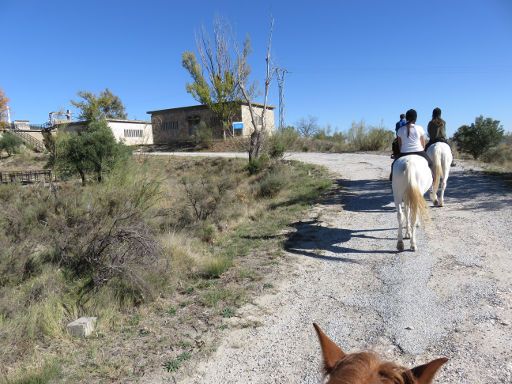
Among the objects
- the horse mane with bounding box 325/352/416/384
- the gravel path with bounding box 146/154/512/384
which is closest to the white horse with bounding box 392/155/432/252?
the gravel path with bounding box 146/154/512/384

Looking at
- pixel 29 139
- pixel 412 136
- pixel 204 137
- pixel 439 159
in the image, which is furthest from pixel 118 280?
pixel 29 139

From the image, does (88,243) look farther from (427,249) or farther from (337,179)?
(337,179)

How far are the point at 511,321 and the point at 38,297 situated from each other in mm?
5695

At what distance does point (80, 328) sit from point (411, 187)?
17.0ft

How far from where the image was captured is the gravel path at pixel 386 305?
3.29m

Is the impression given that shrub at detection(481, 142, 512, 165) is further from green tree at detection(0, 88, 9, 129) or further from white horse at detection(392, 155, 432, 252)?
green tree at detection(0, 88, 9, 129)

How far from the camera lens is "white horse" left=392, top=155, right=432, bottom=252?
5.89 m

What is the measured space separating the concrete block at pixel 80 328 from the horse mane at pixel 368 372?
359 cm

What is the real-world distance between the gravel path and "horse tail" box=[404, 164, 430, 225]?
64 cm

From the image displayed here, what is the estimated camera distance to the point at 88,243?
19.2 feet

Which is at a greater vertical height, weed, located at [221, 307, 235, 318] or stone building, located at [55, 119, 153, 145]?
stone building, located at [55, 119, 153, 145]

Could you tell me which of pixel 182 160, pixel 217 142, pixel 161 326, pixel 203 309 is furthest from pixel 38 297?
pixel 217 142

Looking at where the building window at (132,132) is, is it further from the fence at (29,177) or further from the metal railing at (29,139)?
the fence at (29,177)

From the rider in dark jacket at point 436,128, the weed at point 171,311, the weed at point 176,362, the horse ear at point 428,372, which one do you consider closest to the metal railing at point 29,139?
the rider in dark jacket at point 436,128
